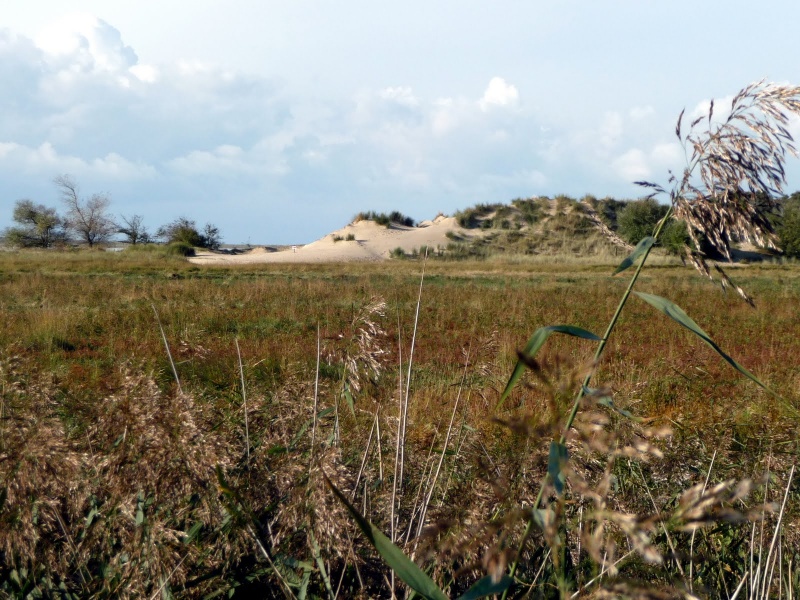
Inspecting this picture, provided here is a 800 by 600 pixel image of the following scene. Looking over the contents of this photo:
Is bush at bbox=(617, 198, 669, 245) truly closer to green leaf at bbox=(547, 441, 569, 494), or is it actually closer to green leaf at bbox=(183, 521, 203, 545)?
green leaf at bbox=(547, 441, 569, 494)

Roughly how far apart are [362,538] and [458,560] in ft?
0.96

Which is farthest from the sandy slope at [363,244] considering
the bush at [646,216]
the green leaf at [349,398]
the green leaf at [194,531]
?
the green leaf at [194,531]

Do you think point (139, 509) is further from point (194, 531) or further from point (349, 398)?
point (349, 398)

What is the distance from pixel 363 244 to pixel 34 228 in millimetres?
29696

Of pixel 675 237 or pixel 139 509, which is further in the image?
pixel 139 509

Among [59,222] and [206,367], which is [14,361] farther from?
[59,222]

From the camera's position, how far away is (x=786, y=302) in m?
18.3

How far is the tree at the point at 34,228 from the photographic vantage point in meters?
59.2

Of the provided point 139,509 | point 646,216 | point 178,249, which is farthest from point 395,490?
point 178,249

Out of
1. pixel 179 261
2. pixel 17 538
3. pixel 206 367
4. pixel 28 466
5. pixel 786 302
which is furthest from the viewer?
pixel 179 261

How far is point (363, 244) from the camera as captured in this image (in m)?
50.6

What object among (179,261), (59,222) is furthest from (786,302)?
(59,222)

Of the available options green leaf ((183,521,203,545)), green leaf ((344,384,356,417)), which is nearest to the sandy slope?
green leaf ((344,384,356,417))

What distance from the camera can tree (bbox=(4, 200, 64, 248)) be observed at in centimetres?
5922
